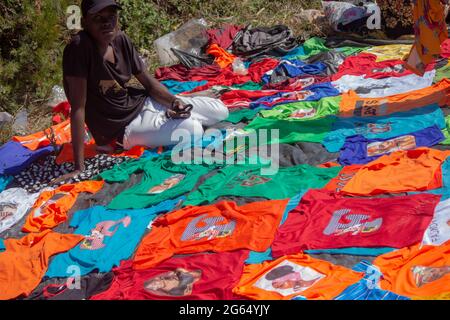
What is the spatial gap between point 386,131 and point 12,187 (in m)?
2.79

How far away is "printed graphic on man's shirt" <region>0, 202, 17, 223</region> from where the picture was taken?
12.8 feet

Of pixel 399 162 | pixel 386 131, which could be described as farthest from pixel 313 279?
pixel 386 131

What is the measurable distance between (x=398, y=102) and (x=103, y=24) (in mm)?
2315

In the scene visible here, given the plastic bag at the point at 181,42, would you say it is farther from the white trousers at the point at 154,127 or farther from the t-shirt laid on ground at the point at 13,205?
the t-shirt laid on ground at the point at 13,205

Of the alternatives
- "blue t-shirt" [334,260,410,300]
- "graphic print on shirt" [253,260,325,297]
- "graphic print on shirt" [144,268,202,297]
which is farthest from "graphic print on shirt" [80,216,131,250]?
"blue t-shirt" [334,260,410,300]

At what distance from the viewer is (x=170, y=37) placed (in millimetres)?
6875

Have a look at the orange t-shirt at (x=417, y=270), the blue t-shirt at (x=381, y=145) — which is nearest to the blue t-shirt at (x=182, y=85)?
the blue t-shirt at (x=381, y=145)

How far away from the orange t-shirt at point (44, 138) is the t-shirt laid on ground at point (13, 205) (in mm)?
752

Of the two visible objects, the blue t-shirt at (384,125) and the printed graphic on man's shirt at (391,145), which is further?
the blue t-shirt at (384,125)

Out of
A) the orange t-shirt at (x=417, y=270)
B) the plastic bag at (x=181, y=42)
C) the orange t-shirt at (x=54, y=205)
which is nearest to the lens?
the orange t-shirt at (x=417, y=270)

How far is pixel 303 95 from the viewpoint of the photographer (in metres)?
5.05

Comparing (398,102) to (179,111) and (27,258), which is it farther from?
(27,258)

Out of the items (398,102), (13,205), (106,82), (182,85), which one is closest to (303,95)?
(398,102)

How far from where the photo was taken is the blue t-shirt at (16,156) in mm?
4520
